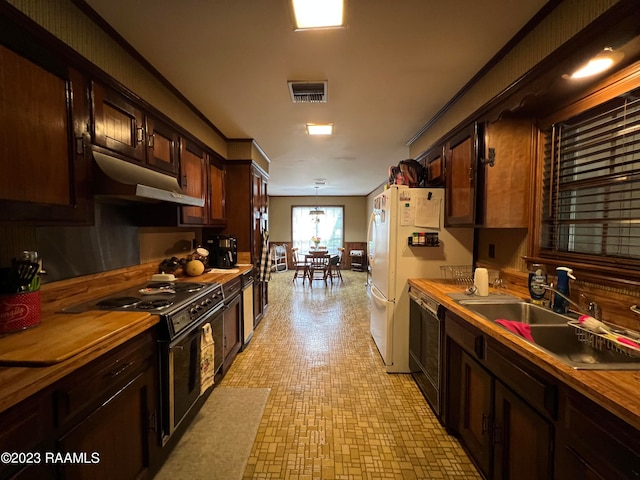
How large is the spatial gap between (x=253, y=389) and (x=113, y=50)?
256 cm

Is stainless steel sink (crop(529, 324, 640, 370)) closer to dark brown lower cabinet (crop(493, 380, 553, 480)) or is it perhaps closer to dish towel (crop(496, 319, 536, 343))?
dish towel (crop(496, 319, 536, 343))

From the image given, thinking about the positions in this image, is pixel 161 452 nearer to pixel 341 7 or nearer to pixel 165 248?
pixel 165 248

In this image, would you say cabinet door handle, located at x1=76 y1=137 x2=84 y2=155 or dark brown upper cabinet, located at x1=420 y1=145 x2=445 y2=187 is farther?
dark brown upper cabinet, located at x1=420 y1=145 x2=445 y2=187

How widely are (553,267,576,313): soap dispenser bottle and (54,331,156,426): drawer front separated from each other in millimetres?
2143

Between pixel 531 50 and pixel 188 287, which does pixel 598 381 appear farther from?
pixel 188 287

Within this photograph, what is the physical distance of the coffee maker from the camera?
3.01 meters

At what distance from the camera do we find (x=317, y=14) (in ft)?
4.69

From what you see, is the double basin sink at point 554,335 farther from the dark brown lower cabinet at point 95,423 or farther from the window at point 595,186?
the dark brown lower cabinet at point 95,423

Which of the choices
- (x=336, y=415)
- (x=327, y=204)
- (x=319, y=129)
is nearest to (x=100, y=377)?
(x=336, y=415)

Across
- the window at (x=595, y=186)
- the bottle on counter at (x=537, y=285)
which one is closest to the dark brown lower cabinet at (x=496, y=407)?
the bottle on counter at (x=537, y=285)

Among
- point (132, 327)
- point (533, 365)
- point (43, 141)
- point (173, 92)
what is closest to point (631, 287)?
point (533, 365)

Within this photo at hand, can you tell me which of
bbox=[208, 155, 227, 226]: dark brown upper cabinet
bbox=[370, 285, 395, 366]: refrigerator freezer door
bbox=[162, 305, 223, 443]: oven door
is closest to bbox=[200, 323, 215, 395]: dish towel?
bbox=[162, 305, 223, 443]: oven door

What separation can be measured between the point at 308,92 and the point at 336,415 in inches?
97.0

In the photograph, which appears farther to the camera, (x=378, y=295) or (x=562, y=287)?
(x=378, y=295)
